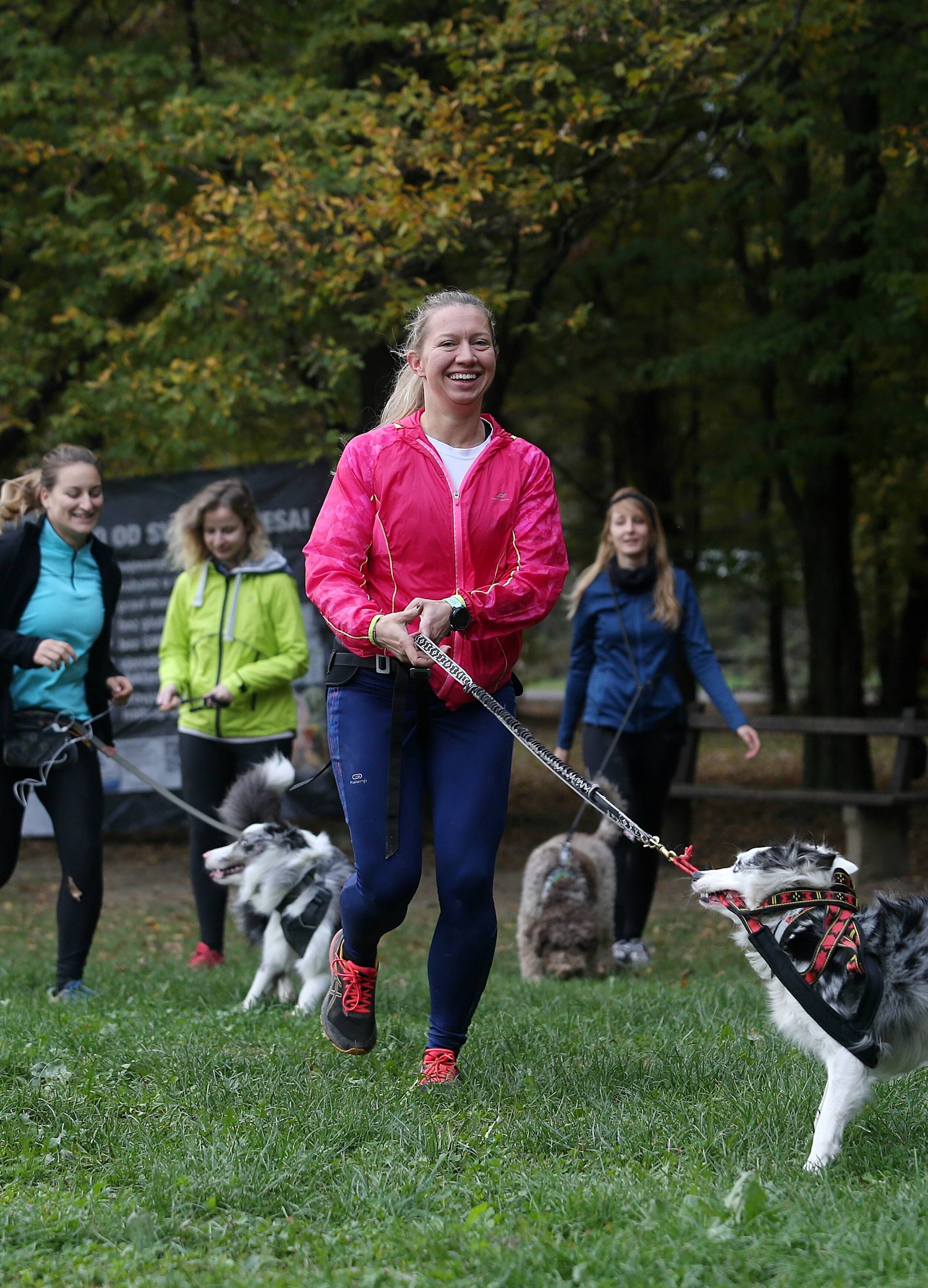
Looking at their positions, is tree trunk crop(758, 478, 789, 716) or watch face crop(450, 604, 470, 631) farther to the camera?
tree trunk crop(758, 478, 789, 716)

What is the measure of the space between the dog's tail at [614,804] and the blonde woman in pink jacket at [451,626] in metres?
2.32

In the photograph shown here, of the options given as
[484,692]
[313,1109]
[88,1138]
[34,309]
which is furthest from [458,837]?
[34,309]

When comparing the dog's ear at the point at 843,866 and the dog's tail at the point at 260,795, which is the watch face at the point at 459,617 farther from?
the dog's tail at the point at 260,795

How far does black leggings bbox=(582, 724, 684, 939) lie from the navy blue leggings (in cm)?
312

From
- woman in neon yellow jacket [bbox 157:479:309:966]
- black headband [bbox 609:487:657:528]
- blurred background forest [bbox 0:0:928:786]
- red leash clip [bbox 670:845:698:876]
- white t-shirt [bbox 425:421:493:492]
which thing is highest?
blurred background forest [bbox 0:0:928:786]

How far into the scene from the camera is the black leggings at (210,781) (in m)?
6.91

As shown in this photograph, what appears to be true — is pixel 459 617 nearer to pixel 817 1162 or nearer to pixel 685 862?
pixel 685 862

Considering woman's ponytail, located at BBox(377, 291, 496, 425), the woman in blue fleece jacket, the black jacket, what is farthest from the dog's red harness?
the woman in blue fleece jacket

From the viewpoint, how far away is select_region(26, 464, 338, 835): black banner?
11.2 m

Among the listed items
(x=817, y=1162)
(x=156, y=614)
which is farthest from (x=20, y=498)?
(x=156, y=614)

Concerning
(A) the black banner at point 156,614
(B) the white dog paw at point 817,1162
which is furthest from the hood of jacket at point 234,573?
(B) the white dog paw at point 817,1162

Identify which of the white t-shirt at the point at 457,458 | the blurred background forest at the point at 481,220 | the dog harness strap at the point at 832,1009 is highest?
the blurred background forest at the point at 481,220

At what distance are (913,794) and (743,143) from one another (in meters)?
5.47

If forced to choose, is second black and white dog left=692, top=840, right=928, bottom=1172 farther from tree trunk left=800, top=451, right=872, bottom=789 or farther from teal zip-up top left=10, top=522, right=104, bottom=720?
tree trunk left=800, top=451, right=872, bottom=789
